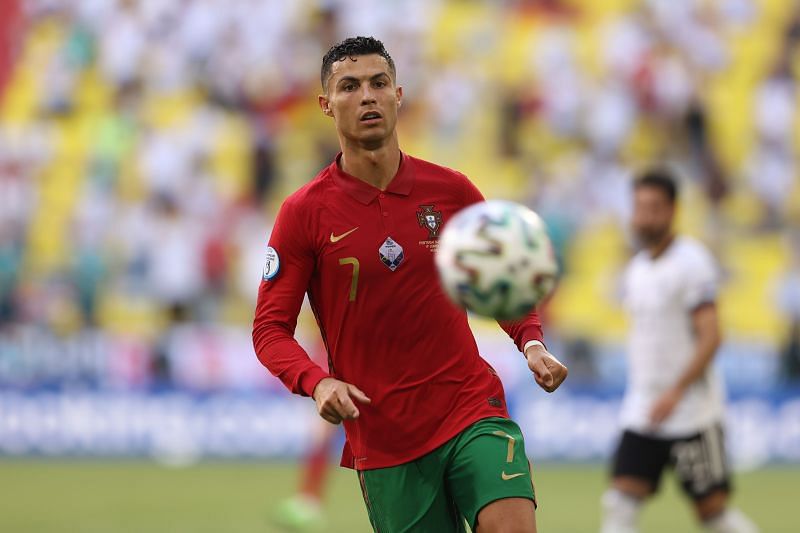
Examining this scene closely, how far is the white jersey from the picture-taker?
8.10 metres

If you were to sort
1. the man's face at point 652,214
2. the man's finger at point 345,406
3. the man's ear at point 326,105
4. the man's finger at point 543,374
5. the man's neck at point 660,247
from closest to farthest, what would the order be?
the man's finger at point 345,406 < the man's finger at point 543,374 < the man's ear at point 326,105 < the man's face at point 652,214 < the man's neck at point 660,247

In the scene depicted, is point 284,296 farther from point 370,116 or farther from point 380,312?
point 370,116

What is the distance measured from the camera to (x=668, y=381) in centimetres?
823

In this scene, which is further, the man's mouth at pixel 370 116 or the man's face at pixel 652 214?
the man's face at pixel 652 214

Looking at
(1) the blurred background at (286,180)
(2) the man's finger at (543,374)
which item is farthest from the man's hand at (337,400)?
(1) the blurred background at (286,180)

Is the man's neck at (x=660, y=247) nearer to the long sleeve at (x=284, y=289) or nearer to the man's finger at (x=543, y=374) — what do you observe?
the man's finger at (x=543, y=374)

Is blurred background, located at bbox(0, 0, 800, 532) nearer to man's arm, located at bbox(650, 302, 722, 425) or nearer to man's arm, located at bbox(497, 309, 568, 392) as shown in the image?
man's arm, located at bbox(650, 302, 722, 425)

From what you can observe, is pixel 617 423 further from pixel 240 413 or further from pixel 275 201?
pixel 275 201

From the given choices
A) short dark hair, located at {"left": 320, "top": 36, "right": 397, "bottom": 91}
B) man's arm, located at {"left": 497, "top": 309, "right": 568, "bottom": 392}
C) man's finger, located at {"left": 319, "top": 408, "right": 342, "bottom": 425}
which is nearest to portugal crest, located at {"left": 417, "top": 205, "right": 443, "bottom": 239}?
man's arm, located at {"left": 497, "top": 309, "right": 568, "bottom": 392}

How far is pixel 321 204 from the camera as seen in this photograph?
17.1 ft

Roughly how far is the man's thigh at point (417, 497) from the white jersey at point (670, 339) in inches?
124

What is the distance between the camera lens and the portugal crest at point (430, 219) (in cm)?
522

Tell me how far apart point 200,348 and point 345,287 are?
1174cm

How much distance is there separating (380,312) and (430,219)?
1.31 feet
